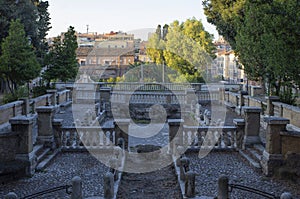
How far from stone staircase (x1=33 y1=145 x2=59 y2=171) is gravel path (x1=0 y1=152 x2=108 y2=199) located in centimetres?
13

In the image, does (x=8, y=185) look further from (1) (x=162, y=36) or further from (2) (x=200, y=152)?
(1) (x=162, y=36)

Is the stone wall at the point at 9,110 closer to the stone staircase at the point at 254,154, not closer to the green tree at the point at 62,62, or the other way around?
the stone staircase at the point at 254,154

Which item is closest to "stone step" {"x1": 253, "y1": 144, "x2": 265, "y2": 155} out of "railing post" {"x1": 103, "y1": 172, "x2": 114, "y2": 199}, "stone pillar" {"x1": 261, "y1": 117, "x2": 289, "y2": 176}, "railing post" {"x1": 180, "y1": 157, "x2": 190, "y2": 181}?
"stone pillar" {"x1": 261, "y1": 117, "x2": 289, "y2": 176}

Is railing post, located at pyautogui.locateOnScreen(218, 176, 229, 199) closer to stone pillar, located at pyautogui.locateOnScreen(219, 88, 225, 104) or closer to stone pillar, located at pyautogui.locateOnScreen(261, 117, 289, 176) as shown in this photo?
stone pillar, located at pyautogui.locateOnScreen(261, 117, 289, 176)

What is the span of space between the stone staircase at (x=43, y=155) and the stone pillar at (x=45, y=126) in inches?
8.6

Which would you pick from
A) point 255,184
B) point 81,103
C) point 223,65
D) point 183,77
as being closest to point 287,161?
point 255,184

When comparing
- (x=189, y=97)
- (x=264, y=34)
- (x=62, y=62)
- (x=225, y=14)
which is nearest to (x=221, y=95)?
(x=189, y=97)

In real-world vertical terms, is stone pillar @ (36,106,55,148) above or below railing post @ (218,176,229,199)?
above

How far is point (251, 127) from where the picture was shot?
1056cm

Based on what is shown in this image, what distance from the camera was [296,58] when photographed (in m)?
10.3

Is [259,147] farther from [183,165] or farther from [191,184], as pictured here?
[191,184]

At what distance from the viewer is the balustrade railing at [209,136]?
10.9 meters

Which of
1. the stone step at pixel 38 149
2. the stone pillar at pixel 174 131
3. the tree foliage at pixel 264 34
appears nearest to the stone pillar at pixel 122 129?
the stone pillar at pixel 174 131

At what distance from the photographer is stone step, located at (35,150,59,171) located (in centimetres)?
887
